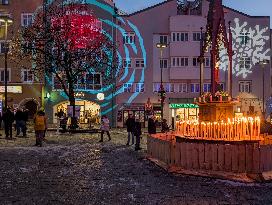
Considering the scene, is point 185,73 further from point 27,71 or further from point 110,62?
point 27,71

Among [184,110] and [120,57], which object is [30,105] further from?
[184,110]

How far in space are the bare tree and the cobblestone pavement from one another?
80.8ft

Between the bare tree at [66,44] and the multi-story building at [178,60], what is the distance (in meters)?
4.79

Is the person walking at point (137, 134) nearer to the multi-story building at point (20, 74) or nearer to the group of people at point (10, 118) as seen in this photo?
the group of people at point (10, 118)

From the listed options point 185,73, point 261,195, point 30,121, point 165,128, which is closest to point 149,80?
point 185,73

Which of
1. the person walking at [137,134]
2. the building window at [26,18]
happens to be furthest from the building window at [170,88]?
the person walking at [137,134]

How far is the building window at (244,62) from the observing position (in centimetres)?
5762

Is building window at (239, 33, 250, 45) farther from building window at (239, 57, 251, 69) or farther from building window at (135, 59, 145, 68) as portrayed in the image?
building window at (135, 59, 145, 68)

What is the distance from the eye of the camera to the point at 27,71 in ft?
187

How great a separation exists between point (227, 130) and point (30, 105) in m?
41.8

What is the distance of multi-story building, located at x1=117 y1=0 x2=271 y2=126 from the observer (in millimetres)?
57031

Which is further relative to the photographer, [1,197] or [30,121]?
[30,121]

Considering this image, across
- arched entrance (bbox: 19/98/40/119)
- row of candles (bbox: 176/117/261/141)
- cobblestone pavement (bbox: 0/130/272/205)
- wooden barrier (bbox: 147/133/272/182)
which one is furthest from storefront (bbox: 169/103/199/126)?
wooden barrier (bbox: 147/133/272/182)

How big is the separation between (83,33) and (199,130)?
113ft
